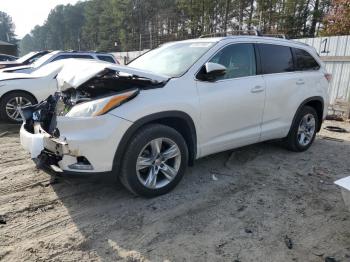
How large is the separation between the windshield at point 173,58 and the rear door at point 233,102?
0.24 m

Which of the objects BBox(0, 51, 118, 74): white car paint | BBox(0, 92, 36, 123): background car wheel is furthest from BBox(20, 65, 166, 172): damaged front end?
BBox(0, 51, 118, 74): white car paint

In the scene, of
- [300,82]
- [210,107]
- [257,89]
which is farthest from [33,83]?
[300,82]

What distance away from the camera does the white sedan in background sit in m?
6.92

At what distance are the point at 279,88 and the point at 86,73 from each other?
282 cm

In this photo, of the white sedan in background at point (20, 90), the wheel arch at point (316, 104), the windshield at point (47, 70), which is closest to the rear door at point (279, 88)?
the wheel arch at point (316, 104)

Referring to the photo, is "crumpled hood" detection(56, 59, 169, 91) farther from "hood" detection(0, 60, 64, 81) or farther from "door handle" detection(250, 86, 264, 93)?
"hood" detection(0, 60, 64, 81)

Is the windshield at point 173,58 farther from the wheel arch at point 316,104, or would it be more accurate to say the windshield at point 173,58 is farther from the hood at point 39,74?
the hood at point 39,74

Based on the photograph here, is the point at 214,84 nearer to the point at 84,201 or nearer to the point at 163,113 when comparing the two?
the point at 163,113

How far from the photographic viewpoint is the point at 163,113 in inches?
138

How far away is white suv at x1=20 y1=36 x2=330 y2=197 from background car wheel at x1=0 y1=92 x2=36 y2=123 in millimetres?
3312

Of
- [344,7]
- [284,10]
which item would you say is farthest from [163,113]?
[284,10]

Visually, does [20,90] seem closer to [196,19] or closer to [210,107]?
[210,107]

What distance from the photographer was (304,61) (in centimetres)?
529

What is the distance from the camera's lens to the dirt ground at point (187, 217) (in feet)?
9.19
